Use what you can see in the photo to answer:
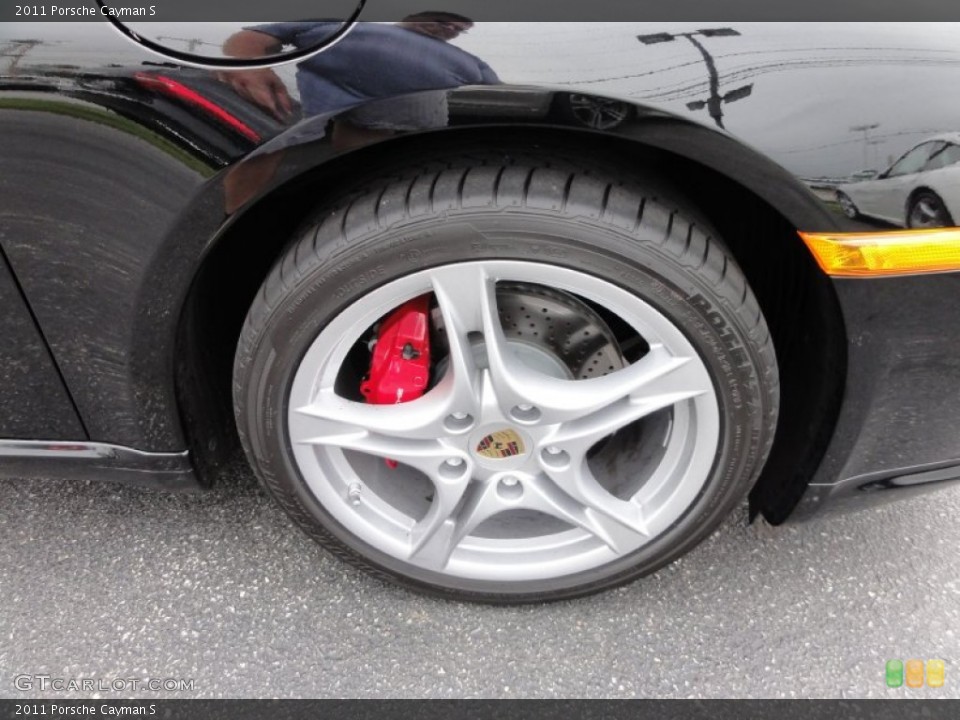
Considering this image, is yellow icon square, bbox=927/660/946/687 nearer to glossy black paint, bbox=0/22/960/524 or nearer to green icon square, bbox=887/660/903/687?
green icon square, bbox=887/660/903/687

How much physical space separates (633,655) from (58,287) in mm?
1330

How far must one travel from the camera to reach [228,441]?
1.74 meters

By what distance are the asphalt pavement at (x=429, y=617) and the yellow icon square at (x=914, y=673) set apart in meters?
0.02

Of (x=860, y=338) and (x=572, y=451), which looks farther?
(x=572, y=451)

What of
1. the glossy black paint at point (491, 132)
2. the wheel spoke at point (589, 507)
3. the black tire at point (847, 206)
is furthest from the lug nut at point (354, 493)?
the black tire at point (847, 206)

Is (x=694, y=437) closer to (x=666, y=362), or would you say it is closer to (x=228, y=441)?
(x=666, y=362)

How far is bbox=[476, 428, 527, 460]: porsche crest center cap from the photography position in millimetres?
1503

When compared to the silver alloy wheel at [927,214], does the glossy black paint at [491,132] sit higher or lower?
higher

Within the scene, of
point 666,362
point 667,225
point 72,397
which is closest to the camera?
point 667,225

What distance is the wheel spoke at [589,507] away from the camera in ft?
5.16

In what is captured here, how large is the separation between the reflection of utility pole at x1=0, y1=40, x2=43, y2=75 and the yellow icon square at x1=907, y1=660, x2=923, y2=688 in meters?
1.96

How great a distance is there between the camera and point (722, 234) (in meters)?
1.52

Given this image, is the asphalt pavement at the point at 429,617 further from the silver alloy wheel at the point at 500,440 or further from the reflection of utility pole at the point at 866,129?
the reflection of utility pole at the point at 866,129

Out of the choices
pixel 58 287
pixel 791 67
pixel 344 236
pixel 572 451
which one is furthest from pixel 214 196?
pixel 791 67
